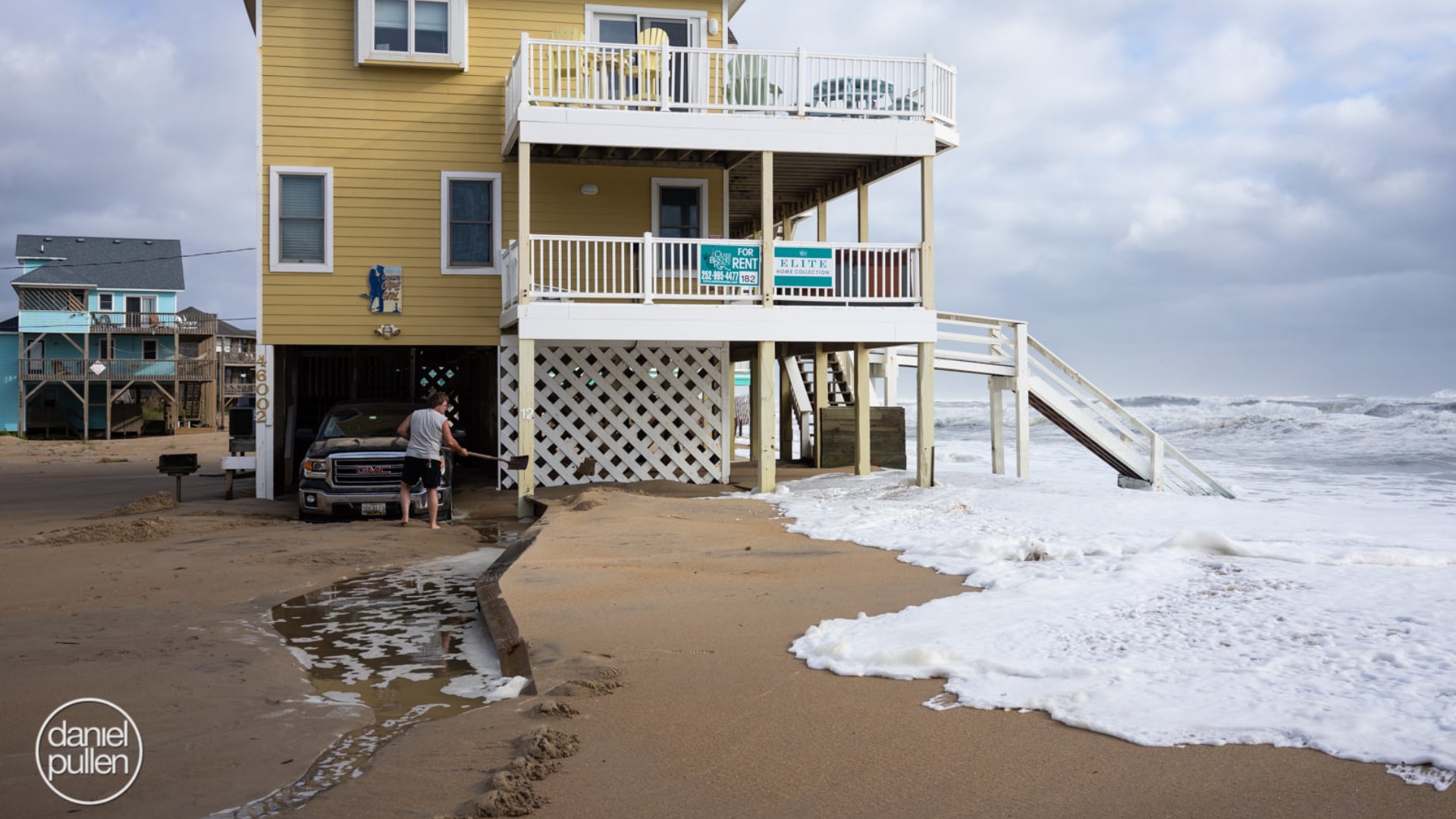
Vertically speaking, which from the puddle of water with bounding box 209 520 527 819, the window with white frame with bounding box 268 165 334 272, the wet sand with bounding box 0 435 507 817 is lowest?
the puddle of water with bounding box 209 520 527 819

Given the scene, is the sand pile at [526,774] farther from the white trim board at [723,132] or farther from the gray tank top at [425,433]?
the white trim board at [723,132]

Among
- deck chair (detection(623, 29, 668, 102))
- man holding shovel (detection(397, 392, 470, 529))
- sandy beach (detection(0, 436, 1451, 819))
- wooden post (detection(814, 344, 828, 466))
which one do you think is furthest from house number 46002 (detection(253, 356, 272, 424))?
wooden post (detection(814, 344, 828, 466))

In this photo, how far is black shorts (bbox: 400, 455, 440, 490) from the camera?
45.6ft

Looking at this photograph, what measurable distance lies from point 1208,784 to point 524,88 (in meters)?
13.8

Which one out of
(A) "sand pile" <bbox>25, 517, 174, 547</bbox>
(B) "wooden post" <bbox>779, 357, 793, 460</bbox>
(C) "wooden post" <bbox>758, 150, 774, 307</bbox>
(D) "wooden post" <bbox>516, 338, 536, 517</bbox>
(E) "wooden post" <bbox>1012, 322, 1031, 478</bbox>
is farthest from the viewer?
(B) "wooden post" <bbox>779, 357, 793, 460</bbox>

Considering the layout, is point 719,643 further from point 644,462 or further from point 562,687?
point 644,462

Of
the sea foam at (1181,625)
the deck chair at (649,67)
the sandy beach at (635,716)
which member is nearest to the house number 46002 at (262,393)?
the deck chair at (649,67)

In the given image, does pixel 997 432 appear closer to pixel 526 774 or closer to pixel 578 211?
pixel 578 211

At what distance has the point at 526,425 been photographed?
15.7 m

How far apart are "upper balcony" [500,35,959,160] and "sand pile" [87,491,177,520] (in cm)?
741

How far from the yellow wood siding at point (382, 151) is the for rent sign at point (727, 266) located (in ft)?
12.8

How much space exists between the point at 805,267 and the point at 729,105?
2524mm

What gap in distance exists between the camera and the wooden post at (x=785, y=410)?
23922 millimetres

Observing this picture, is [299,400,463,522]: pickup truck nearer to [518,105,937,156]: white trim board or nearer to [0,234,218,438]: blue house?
[518,105,937,156]: white trim board
